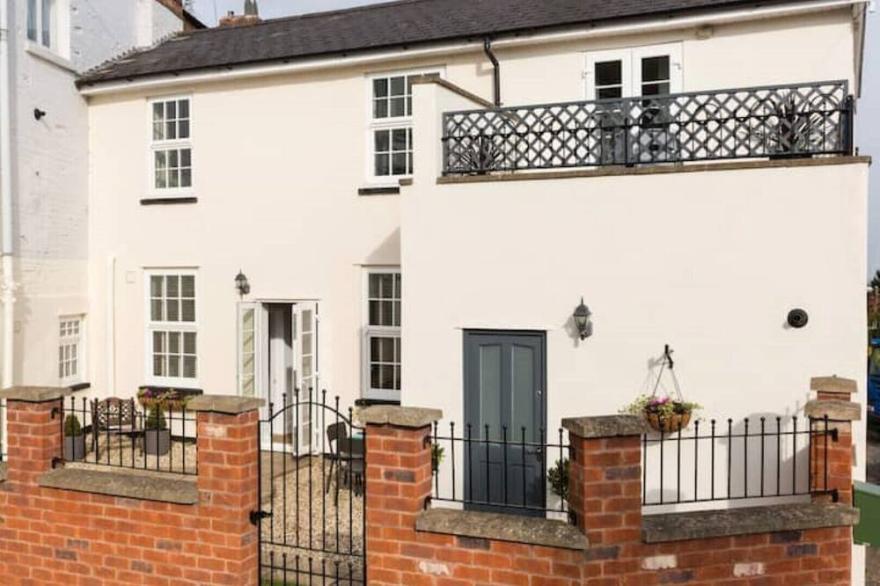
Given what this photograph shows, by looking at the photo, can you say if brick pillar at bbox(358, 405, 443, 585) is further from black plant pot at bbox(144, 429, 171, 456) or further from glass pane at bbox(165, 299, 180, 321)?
glass pane at bbox(165, 299, 180, 321)

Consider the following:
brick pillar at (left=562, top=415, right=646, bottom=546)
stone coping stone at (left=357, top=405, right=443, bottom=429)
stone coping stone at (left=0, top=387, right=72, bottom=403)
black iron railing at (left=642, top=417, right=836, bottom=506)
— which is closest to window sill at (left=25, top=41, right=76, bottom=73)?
stone coping stone at (left=0, top=387, right=72, bottom=403)

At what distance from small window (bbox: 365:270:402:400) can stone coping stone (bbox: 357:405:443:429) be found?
5.54m

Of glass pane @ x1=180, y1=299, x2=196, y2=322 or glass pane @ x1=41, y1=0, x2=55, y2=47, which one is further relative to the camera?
glass pane @ x1=180, y1=299, x2=196, y2=322

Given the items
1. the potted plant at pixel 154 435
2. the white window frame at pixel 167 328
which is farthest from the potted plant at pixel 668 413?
the white window frame at pixel 167 328

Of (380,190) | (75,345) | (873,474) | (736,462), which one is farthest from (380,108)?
(873,474)

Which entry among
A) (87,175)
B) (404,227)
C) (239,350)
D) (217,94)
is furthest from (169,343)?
(404,227)

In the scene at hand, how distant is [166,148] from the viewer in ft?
36.8

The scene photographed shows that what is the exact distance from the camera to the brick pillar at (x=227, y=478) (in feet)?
15.0

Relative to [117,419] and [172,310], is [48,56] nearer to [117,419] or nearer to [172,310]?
[172,310]

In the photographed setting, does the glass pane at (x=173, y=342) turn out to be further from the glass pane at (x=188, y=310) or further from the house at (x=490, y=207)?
the glass pane at (x=188, y=310)

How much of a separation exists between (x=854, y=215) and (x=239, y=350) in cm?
819

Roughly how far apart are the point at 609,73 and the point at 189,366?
7.76 meters

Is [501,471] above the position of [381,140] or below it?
below

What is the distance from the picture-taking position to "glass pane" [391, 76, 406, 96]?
32.3 feet
